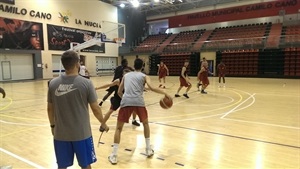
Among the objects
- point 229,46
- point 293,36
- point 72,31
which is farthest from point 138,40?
point 293,36

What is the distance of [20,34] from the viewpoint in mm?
21094

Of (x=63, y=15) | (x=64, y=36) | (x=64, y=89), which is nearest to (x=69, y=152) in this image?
(x=64, y=89)

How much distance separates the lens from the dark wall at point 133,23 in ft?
100

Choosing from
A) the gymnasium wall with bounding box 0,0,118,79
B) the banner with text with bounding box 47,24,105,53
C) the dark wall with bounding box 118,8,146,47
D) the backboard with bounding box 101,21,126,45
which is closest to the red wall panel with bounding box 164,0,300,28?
the dark wall with bounding box 118,8,146,47

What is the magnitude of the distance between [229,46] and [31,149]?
2164 cm

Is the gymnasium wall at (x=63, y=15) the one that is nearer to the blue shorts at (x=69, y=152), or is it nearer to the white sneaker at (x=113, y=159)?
the white sneaker at (x=113, y=159)

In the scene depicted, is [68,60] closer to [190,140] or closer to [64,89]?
[64,89]

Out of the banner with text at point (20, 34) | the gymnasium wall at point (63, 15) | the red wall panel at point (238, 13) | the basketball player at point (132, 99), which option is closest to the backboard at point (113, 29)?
the gymnasium wall at point (63, 15)

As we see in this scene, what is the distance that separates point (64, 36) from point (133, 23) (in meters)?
10.5

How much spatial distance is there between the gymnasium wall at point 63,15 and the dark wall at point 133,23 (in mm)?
1422

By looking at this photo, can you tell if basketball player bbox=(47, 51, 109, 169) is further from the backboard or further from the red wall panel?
the red wall panel

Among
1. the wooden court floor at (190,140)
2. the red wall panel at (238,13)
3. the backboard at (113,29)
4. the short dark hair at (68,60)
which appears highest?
the red wall panel at (238,13)

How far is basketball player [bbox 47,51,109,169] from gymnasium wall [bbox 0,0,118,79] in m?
21.2

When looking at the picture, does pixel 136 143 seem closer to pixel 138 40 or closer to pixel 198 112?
pixel 198 112
